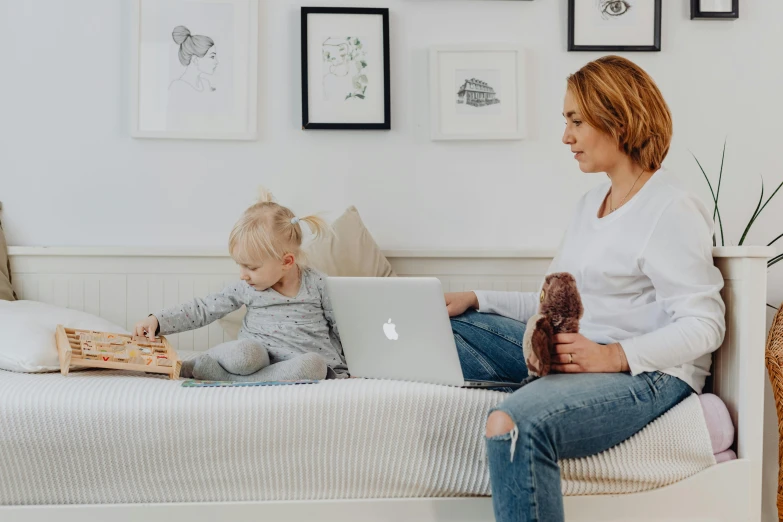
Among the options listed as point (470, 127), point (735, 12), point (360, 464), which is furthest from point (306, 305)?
point (735, 12)

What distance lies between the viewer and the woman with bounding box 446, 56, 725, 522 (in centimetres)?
118

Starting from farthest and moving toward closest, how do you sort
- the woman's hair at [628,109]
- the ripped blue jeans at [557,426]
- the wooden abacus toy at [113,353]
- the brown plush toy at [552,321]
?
the wooden abacus toy at [113,353] < the woman's hair at [628,109] < the brown plush toy at [552,321] < the ripped blue jeans at [557,426]

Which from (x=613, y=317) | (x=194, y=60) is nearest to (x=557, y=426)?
(x=613, y=317)

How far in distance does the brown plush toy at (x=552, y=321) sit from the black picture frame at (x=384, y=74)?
997 millimetres

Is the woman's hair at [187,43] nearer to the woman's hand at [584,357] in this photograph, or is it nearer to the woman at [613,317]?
the woman at [613,317]

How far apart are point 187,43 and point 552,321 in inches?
55.4

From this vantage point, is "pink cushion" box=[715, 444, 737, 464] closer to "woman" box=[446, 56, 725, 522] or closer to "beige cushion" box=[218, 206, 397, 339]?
"woman" box=[446, 56, 725, 522]

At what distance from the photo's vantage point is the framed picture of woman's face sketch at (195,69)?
2.11 meters

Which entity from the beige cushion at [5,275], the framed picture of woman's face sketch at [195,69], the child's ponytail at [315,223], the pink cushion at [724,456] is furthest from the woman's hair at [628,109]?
the beige cushion at [5,275]

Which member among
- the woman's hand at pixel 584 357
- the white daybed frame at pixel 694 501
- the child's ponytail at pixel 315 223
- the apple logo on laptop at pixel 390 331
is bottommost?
the white daybed frame at pixel 694 501

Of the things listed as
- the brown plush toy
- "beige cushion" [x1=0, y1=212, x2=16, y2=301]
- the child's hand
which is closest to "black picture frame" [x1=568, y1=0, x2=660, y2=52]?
the brown plush toy

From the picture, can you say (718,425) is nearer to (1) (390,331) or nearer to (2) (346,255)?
(1) (390,331)

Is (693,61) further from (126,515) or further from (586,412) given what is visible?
(126,515)

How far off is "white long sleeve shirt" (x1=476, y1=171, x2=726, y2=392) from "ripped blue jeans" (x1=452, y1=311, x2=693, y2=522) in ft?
0.18
